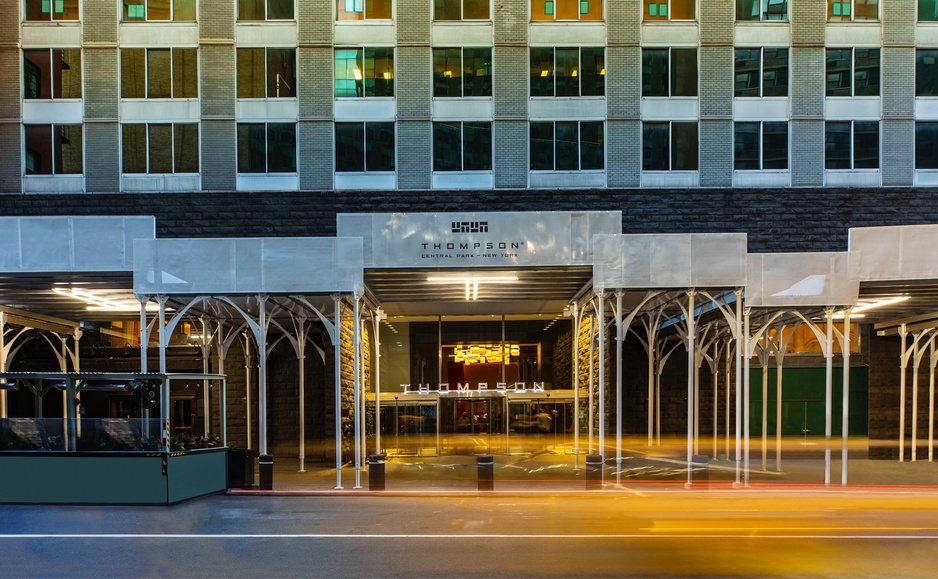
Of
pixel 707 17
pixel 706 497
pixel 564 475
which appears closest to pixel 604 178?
pixel 707 17

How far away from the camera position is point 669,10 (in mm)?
28641

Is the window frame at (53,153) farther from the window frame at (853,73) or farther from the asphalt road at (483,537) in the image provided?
the window frame at (853,73)

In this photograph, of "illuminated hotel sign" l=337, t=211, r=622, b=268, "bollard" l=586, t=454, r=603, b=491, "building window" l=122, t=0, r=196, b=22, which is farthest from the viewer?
"building window" l=122, t=0, r=196, b=22

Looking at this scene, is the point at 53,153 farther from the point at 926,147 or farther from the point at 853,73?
the point at 926,147

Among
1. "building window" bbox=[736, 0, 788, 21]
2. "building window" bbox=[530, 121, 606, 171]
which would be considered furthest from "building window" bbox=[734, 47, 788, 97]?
"building window" bbox=[530, 121, 606, 171]

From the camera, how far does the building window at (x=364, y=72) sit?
2838 cm

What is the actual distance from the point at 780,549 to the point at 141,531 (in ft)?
36.4

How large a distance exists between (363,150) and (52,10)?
1174 cm

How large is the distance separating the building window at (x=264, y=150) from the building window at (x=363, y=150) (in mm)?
1687

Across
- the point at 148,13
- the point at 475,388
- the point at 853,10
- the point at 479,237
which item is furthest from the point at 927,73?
the point at 148,13

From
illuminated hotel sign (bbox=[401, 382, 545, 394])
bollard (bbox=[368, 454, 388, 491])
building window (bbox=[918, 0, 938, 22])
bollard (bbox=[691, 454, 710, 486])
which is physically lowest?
bollard (bbox=[691, 454, 710, 486])

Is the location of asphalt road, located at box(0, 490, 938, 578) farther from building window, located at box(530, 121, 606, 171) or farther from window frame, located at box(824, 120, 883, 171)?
window frame, located at box(824, 120, 883, 171)

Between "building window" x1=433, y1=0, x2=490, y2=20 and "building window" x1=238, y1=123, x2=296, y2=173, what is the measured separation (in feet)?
22.5

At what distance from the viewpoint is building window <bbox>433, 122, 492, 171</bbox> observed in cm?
2831
